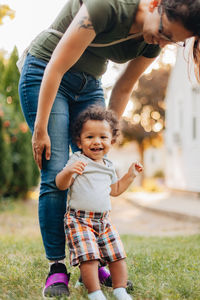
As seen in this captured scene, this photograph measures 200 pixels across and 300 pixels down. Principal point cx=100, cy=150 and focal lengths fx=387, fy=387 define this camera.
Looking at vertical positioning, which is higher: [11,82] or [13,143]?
[11,82]

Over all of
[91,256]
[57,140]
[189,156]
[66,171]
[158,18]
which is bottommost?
[189,156]

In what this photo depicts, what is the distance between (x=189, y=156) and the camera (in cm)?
1013

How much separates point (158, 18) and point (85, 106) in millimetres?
678

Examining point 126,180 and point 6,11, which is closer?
point 126,180

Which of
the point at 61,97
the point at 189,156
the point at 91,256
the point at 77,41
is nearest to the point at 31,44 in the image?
the point at 61,97

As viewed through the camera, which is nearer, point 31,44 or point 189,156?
point 31,44

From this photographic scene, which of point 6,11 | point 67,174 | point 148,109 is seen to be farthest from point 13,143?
point 148,109

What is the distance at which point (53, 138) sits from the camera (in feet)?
6.64

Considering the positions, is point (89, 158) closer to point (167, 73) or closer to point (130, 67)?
point (130, 67)

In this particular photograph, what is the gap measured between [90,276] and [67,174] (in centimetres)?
51

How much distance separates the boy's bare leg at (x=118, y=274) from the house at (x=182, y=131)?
774cm

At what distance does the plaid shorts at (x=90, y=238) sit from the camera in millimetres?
1930

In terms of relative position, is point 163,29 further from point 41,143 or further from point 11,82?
point 11,82

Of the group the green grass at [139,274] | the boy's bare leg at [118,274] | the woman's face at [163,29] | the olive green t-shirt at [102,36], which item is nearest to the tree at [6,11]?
the green grass at [139,274]
